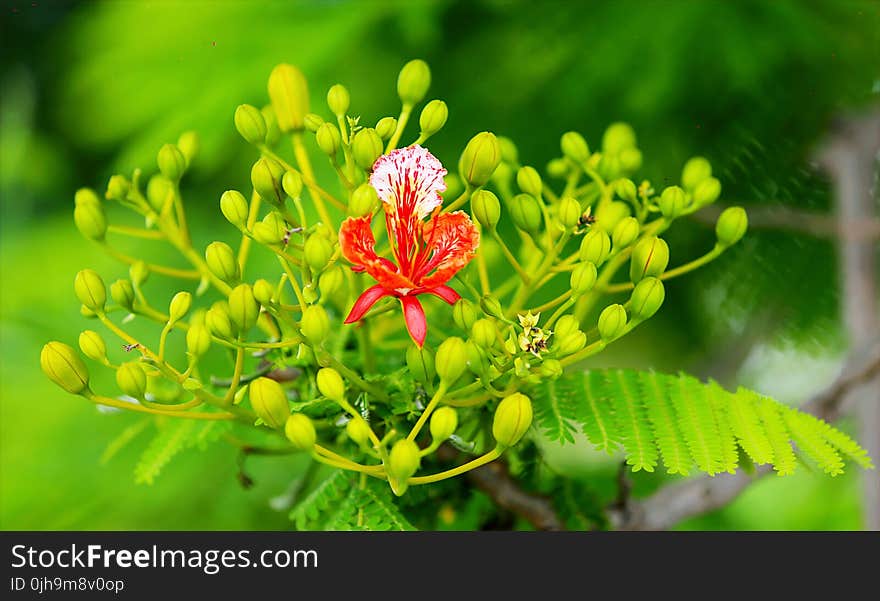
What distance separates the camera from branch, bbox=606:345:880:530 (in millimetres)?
1082

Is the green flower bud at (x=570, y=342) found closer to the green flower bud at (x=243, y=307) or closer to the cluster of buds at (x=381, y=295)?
the cluster of buds at (x=381, y=295)

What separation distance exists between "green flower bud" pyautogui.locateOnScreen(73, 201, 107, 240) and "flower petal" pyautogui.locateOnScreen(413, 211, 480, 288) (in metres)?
0.30

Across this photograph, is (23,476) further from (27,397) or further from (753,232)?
(753,232)

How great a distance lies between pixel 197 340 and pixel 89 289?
92 mm

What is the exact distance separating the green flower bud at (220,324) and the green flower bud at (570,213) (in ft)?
0.80

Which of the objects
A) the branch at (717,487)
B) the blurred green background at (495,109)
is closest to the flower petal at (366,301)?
the branch at (717,487)

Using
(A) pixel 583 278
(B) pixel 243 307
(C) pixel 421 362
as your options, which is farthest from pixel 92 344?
(A) pixel 583 278

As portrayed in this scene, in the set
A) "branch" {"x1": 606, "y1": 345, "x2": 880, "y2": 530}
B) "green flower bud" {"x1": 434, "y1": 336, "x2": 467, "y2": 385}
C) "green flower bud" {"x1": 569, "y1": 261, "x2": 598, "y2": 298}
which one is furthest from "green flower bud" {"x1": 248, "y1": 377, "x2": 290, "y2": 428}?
"branch" {"x1": 606, "y1": 345, "x2": 880, "y2": 530}

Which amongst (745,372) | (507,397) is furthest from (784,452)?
(745,372)

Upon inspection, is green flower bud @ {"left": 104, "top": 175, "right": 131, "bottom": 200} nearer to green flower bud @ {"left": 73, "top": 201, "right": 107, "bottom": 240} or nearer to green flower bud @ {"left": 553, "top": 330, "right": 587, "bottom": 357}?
green flower bud @ {"left": 73, "top": 201, "right": 107, "bottom": 240}

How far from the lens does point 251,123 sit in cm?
69

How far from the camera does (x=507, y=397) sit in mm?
606

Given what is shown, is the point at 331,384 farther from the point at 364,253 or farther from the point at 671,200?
the point at 671,200

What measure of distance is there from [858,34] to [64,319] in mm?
1398
